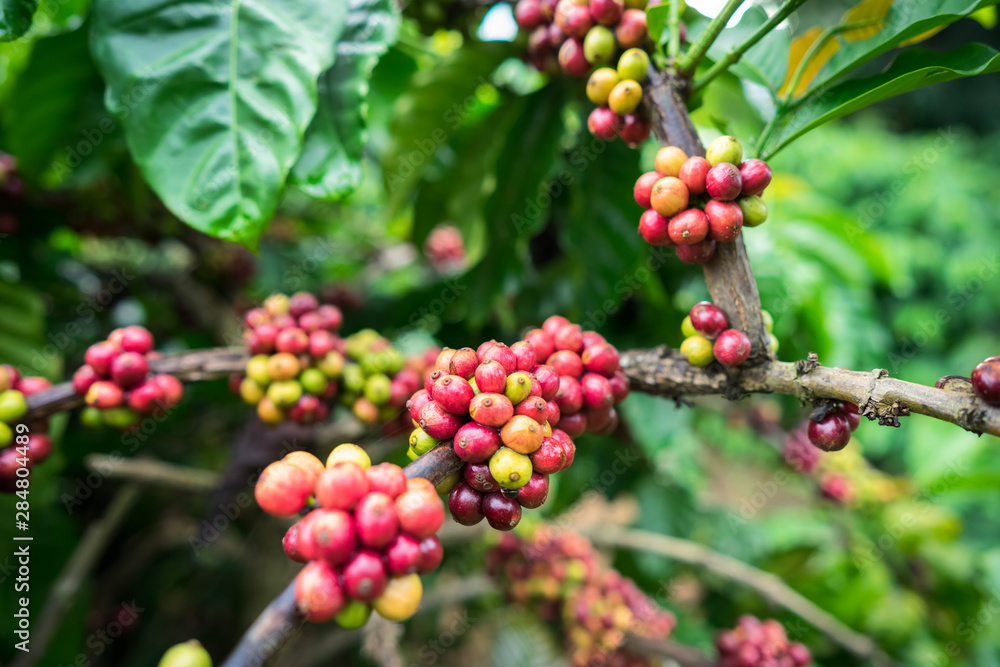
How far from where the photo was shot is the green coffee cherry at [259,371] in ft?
3.93

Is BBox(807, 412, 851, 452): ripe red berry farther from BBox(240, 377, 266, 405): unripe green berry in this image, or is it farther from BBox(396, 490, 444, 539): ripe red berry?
BBox(240, 377, 266, 405): unripe green berry

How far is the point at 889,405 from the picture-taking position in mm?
714

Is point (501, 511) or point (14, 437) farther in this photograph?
point (14, 437)

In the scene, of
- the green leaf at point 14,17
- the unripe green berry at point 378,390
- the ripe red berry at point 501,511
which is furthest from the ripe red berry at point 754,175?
the green leaf at point 14,17

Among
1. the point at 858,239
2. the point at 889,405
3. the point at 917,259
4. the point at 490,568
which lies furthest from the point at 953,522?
the point at 917,259

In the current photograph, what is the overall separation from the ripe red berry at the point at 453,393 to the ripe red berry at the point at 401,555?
0.17 metres

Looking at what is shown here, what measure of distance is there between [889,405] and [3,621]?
230 cm

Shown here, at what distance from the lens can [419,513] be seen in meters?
0.60

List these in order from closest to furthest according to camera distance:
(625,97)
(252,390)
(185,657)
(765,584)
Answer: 1. (185,657)
2. (625,97)
3. (252,390)
4. (765,584)

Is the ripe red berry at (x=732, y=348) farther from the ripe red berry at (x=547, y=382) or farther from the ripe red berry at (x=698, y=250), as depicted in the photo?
the ripe red berry at (x=547, y=382)

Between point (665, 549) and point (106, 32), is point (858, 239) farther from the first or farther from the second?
point (106, 32)

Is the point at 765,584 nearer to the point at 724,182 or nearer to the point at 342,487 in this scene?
the point at 724,182

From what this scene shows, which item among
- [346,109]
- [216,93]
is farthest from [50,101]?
[346,109]

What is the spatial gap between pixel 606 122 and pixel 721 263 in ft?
1.14
